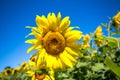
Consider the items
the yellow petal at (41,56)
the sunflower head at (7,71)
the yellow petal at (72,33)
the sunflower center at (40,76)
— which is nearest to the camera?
the yellow petal at (41,56)

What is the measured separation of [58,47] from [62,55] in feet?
0.52

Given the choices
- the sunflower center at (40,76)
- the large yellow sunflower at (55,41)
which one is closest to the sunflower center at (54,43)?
the large yellow sunflower at (55,41)

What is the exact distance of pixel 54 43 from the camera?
3482 mm

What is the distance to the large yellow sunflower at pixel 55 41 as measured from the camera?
3.47 metres

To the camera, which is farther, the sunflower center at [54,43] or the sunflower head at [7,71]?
the sunflower head at [7,71]

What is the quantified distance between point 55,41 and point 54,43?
0.03 m

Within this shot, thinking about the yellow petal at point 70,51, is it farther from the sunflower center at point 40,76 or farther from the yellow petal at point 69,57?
the sunflower center at point 40,76

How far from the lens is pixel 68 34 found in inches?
142

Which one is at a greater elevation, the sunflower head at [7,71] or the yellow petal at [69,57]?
the sunflower head at [7,71]

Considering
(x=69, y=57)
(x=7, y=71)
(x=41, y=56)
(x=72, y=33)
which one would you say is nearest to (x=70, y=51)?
(x=69, y=57)

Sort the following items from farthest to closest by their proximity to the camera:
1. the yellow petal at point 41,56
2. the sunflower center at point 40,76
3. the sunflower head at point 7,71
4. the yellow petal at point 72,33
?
the sunflower head at point 7,71 < the sunflower center at point 40,76 < the yellow petal at point 72,33 < the yellow petal at point 41,56

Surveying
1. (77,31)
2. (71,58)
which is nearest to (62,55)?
(71,58)

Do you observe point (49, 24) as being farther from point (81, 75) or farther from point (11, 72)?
point (11, 72)

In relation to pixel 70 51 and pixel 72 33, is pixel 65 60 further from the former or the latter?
pixel 72 33
